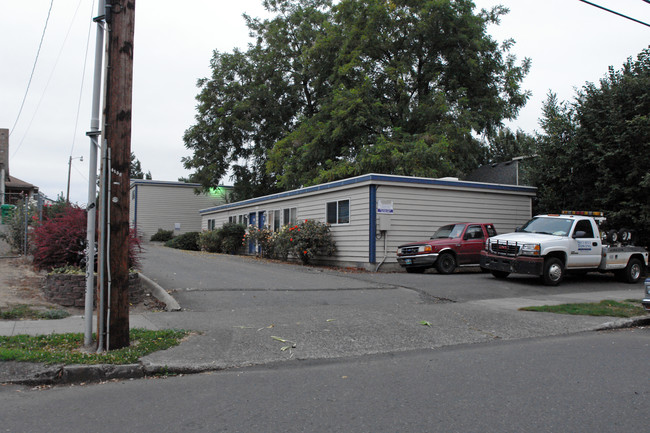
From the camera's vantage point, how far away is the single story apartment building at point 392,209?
56.6 ft

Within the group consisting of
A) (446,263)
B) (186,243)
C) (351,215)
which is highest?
(351,215)

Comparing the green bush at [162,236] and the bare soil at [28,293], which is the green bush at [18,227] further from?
the green bush at [162,236]

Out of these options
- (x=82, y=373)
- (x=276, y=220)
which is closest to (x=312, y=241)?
(x=276, y=220)

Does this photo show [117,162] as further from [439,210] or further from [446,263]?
[439,210]

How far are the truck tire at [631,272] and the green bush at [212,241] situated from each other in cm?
1878

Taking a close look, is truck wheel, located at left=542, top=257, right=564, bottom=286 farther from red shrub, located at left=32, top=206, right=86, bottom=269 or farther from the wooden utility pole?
red shrub, located at left=32, top=206, right=86, bottom=269

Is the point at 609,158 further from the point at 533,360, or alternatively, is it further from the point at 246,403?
the point at 246,403

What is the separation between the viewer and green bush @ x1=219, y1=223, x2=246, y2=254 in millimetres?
27188

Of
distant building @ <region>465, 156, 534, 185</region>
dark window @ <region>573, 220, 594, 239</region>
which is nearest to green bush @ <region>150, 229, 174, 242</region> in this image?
distant building @ <region>465, 156, 534, 185</region>

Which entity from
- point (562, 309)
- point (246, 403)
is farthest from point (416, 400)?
point (562, 309)

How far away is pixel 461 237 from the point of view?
1664 cm

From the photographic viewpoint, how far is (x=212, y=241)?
28.3m

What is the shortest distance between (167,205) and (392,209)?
1170 inches

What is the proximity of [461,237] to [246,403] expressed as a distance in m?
12.9
